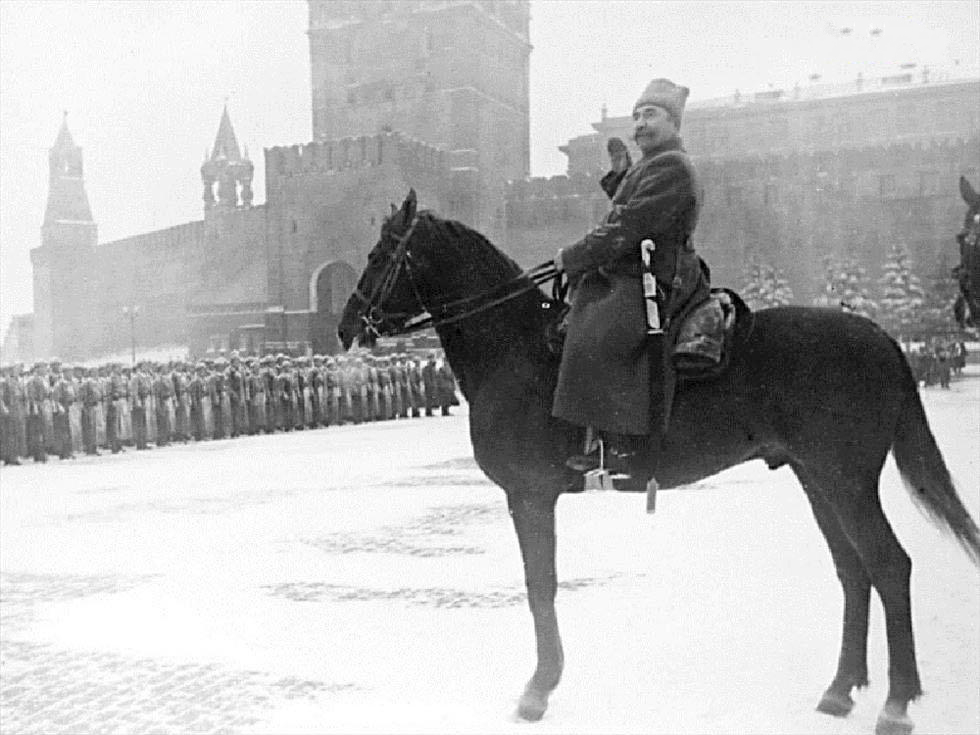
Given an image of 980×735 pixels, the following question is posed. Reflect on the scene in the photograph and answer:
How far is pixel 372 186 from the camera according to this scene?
18.8 ft

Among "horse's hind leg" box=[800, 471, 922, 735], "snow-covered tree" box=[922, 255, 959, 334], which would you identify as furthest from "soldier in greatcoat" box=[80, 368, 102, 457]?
"horse's hind leg" box=[800, 471, 922, 735]

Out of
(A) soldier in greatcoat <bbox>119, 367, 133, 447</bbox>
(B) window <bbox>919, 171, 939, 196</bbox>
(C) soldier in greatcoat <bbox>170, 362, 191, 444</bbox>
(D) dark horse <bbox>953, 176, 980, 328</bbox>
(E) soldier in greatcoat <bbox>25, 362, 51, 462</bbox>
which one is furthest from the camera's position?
(C) soldier in greatcoat <bbox>170, 362, 191, 444</bbox>

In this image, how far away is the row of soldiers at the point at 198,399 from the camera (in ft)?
36.4

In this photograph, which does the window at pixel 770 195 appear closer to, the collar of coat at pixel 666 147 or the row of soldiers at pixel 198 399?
the row of soldiers at pixel 198 399

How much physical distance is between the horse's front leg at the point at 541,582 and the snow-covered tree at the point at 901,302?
2.57 meters

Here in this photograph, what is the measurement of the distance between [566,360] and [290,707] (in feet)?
4.80

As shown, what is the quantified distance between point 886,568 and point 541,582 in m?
0.98

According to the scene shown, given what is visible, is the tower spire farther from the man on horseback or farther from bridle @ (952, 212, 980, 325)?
bridle @ (952, 212, 980, 325)

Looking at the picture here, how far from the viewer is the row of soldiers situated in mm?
11102

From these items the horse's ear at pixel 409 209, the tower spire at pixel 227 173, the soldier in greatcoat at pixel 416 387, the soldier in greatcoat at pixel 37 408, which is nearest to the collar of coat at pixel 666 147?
the horse's ear at pixel 409 209

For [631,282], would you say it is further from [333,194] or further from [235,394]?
[235,394]

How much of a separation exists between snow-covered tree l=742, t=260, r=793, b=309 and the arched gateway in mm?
2202

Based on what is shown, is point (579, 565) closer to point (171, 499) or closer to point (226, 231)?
point (171, 499)

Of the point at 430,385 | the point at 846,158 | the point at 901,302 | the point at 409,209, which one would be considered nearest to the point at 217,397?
the point at 430,385
